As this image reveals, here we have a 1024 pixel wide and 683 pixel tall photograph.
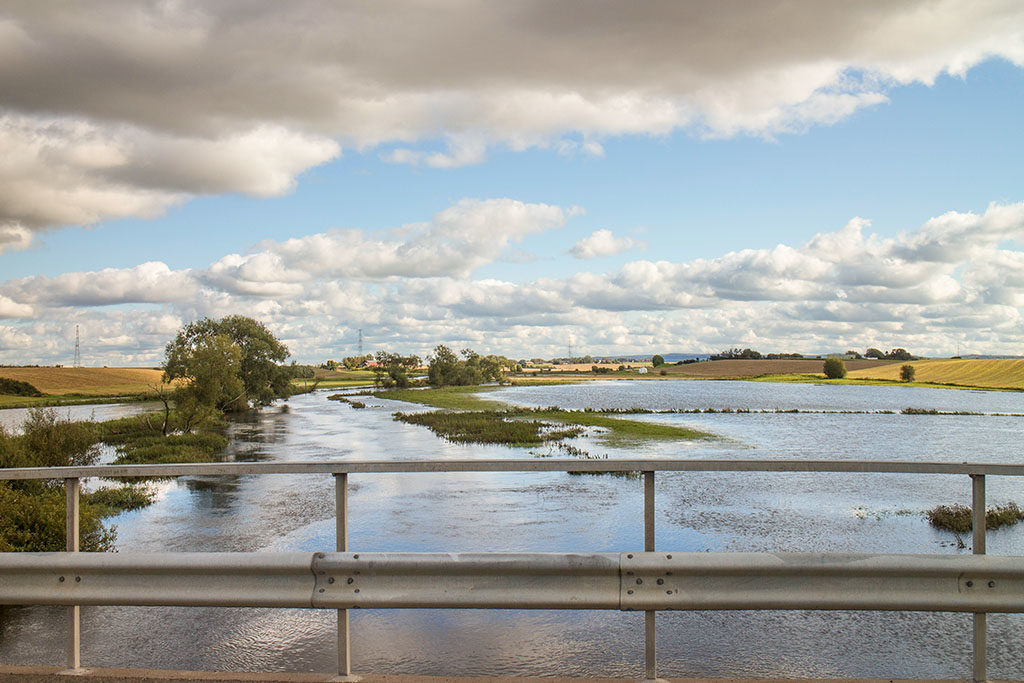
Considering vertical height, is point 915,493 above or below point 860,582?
below

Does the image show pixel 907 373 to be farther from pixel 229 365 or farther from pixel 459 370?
pixel 229 365

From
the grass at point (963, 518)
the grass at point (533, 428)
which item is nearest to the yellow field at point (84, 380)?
the grass at point (533, 428)

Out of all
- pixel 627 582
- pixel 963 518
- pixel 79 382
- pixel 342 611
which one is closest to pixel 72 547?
pixel 342 611

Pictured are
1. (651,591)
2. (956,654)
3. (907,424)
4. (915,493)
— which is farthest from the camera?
(907,424)

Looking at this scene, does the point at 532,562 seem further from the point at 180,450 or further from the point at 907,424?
the point at 907,424

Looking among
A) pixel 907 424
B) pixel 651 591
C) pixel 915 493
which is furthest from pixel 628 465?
pixel 907 424

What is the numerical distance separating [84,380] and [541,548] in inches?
4874

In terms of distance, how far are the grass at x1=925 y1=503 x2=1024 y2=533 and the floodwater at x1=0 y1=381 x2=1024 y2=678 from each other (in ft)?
1.82

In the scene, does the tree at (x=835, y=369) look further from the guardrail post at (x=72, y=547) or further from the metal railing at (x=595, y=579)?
the guardrail post at (x=72, y=547)

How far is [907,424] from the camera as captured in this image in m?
54.8

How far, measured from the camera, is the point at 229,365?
56.0 metres

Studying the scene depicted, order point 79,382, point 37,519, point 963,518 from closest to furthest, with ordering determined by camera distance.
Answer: point 37,519 → point 963,518 → point 79,382

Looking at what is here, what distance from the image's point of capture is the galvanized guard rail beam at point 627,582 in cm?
404

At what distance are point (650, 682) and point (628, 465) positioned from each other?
119cm
